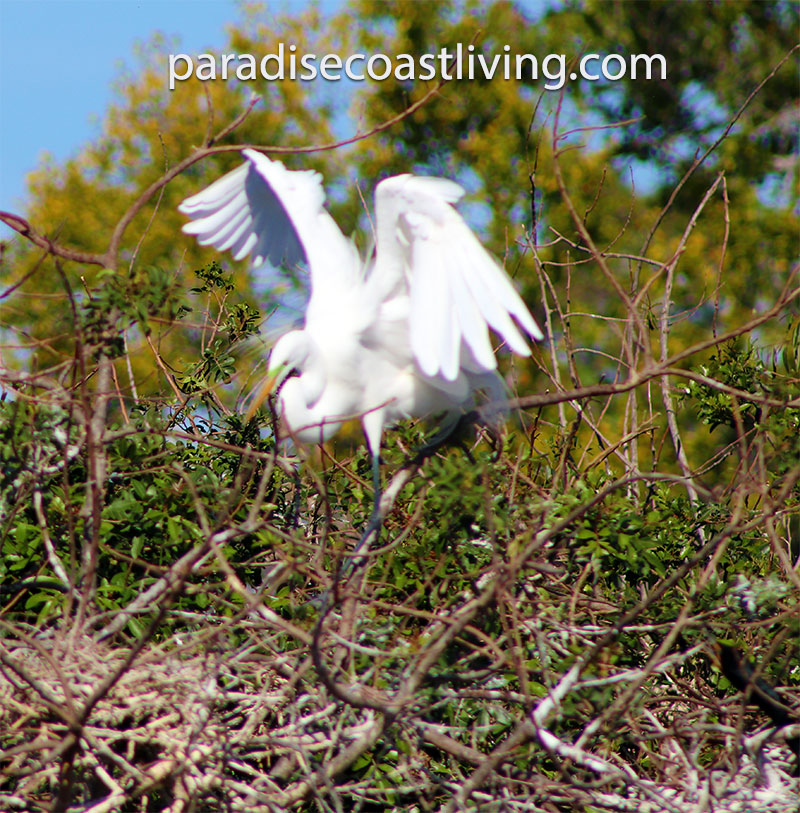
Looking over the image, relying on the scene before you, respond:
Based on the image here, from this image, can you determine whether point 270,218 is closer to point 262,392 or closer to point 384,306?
point 384,306

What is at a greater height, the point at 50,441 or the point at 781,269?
the point at 781,269

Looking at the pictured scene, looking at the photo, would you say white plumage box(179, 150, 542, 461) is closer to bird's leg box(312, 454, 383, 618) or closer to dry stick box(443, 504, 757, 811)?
bird's leg box(312, 454, 383, 618)

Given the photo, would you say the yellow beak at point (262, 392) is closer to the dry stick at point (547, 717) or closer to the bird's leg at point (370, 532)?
the bird's leg at point (370, 532)

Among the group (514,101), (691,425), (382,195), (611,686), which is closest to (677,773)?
(611,686)

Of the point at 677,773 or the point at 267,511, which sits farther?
the point at 267,511

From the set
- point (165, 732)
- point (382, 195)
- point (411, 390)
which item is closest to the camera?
point (165, 732)

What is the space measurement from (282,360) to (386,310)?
0.33 metres

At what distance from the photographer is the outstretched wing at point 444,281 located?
2602 mm

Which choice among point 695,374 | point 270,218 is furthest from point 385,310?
point 695,374

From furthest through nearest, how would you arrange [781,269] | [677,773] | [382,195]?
[781,269] → [382,195] → [677,773]

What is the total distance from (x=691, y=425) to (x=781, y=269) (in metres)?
1.46

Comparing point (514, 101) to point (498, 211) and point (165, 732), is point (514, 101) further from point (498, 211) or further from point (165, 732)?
point (165, 732)

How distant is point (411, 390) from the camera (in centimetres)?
308

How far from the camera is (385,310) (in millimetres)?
3080
